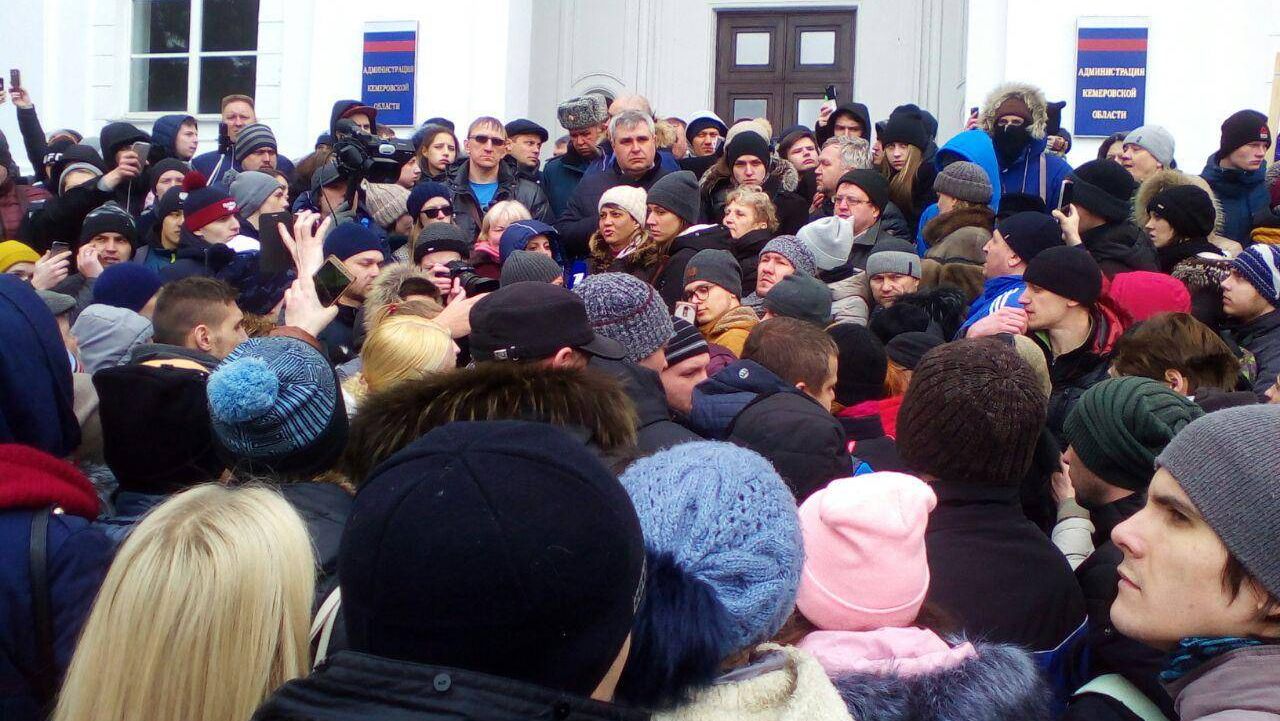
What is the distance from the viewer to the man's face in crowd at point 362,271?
223 inches

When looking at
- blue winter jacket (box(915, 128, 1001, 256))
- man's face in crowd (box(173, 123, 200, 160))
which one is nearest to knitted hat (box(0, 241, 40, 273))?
man's face in crowd (box(173, 123, 200, 160))

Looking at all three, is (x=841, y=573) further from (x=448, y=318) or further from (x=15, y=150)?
(x=15, y=150)

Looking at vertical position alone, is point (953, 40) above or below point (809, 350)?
above

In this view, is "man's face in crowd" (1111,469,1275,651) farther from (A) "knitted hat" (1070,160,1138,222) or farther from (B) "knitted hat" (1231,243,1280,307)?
(A) "knitted hat" (1070,160,1138,222)

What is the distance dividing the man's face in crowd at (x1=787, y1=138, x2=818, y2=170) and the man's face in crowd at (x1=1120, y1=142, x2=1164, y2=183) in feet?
6.31

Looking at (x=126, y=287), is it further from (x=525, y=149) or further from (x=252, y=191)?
(x=525, y=149)

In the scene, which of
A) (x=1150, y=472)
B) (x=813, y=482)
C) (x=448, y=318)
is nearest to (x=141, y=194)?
(x=448, y=318)

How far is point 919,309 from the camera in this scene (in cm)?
506

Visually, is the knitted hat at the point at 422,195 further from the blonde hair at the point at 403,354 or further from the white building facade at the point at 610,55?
the white building facade at the point at 610,55

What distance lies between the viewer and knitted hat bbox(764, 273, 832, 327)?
503 cm

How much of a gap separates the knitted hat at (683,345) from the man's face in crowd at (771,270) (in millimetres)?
1551

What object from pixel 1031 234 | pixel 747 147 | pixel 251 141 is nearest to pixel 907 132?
pixel 747 147

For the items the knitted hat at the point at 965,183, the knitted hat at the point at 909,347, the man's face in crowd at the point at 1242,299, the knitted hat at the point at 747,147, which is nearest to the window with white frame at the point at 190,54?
the knitted hat at the point at 747,147

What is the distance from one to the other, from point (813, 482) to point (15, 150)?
12762mm
